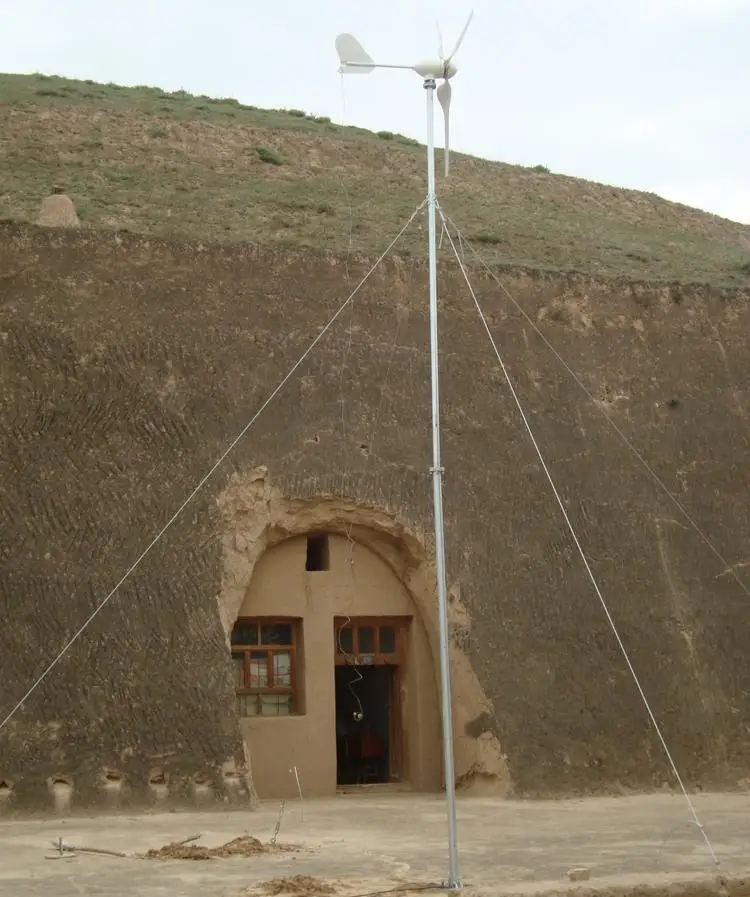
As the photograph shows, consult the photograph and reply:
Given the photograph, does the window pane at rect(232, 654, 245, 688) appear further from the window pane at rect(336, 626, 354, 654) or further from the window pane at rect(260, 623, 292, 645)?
the window pane at rect(336, 626, 354, 654)

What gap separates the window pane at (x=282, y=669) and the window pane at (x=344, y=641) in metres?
0.77

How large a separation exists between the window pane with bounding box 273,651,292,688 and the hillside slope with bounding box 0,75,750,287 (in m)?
6.46

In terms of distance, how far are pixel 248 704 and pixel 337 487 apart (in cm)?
328

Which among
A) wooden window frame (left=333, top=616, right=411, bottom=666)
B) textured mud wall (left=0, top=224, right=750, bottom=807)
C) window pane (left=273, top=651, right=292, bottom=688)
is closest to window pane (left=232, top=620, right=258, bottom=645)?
window pane (left=273, top=651, right=292, bottom=688)

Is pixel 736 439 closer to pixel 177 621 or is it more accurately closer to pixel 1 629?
pixel 177 621

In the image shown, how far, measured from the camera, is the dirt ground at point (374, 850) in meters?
11.0

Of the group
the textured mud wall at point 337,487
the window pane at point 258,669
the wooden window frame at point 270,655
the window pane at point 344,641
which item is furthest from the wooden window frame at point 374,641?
the textured mud wall at point 337,487

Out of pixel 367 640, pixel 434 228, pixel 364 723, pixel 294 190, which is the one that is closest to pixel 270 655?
pixel 367 640

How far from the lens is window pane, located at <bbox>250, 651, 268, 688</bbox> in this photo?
18016 mm

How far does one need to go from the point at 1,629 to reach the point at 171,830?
3.41m

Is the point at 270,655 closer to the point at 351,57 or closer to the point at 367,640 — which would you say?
the point at 367,640

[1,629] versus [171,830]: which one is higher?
[1,629]

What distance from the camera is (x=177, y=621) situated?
1636cm

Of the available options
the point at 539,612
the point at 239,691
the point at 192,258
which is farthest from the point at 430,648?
the point at 192,258
